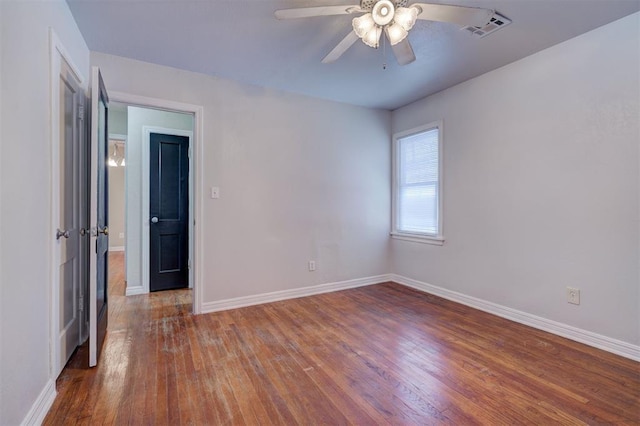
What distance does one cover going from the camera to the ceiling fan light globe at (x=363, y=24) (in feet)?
5.63

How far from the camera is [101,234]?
7.57 ft

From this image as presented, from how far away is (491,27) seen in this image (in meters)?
2.28

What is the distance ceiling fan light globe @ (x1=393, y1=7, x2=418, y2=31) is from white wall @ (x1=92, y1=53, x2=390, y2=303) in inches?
80.1

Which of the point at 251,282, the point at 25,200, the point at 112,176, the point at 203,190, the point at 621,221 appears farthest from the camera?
the point at 112,176

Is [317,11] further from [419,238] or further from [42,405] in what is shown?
[419,238]

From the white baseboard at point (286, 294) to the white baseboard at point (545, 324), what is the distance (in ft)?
2.32

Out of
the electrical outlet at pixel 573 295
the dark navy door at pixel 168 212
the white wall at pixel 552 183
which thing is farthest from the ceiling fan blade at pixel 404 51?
the dark navy door at pixel 168 212

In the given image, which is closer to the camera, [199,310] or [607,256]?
[607,256]

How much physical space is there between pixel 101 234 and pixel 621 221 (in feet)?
12.5

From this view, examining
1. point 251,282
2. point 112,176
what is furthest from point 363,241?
point 112,176

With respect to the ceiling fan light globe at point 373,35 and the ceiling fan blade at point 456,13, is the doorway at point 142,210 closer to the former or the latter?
the ceiling fan light globe at point 373,35

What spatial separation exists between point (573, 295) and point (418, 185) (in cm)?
197

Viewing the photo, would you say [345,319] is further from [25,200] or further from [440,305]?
[25,200]

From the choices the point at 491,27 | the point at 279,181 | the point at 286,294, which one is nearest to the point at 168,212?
the point at 279,181
